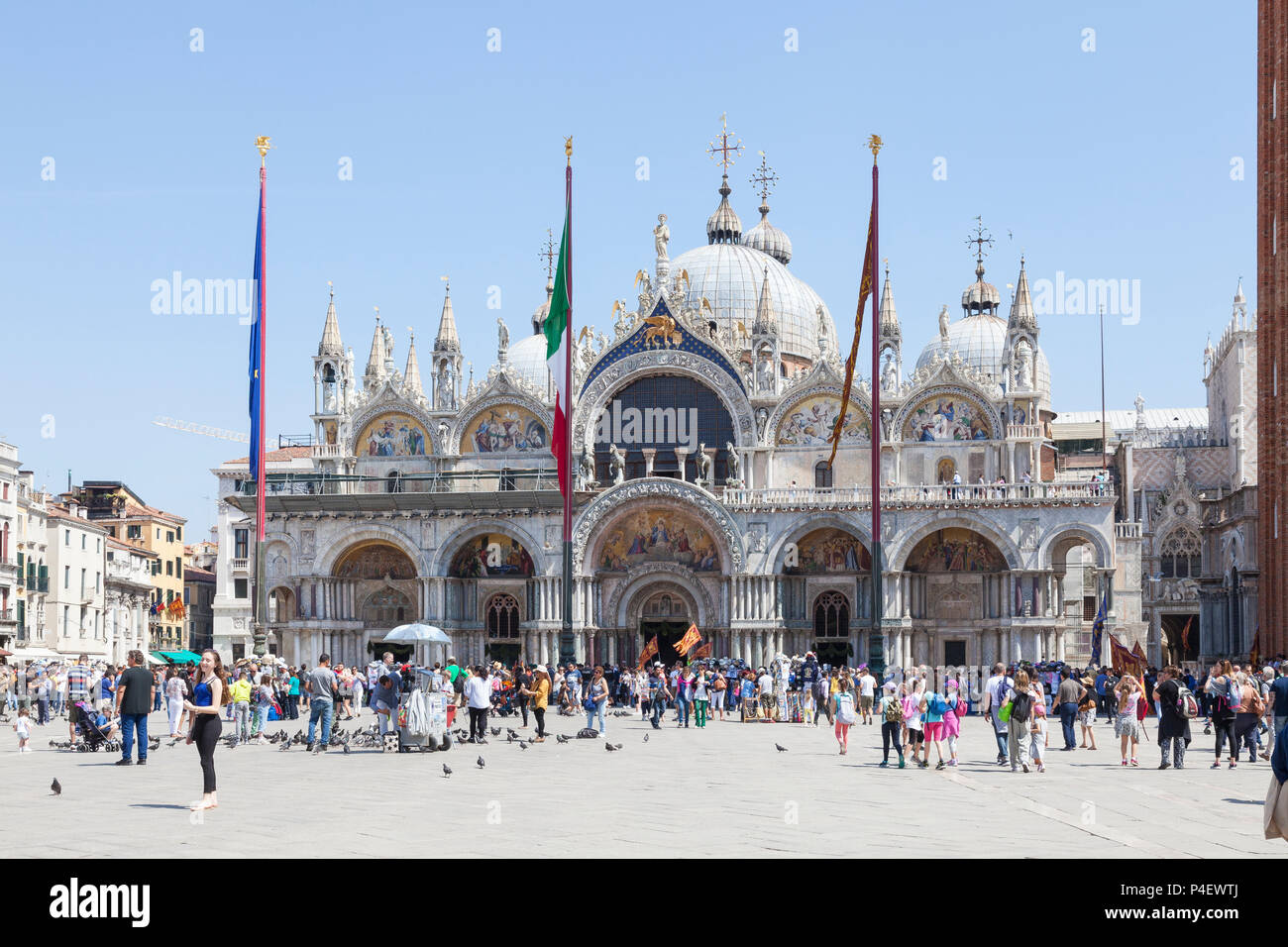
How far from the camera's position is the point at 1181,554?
261 ft

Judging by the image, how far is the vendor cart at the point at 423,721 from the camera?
28.2m

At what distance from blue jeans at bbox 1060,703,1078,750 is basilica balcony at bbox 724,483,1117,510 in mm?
23941

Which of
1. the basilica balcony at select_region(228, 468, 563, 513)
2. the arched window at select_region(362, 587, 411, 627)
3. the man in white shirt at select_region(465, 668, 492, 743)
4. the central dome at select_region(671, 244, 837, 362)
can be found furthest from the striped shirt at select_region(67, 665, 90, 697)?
the central dome at select_region(671, 244, 837, 362)

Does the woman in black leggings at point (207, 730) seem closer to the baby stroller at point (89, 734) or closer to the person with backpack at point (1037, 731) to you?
the baby stroller at point (89, 734)

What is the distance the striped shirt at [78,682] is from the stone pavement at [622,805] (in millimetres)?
3766

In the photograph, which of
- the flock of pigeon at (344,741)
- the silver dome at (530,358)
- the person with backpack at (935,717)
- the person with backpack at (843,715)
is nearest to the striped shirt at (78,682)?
the flock of pigeon at (344,741)

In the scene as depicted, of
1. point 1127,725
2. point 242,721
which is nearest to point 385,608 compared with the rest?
point 242,721

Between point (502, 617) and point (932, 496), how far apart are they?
17314 mm

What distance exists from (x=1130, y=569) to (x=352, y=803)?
58411 mm

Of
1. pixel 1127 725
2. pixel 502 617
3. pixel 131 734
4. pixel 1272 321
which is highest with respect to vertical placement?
pixel 1272 321

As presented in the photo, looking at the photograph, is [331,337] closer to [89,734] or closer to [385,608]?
[385,608]

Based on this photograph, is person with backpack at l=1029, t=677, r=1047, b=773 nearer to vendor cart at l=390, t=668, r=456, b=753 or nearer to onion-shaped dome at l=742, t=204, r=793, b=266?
vendor cart at l=390, t=668, r=456, b=753

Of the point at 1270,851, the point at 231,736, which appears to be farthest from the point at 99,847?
the point at 231,736

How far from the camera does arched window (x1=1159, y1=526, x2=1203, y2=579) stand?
78.9 m
